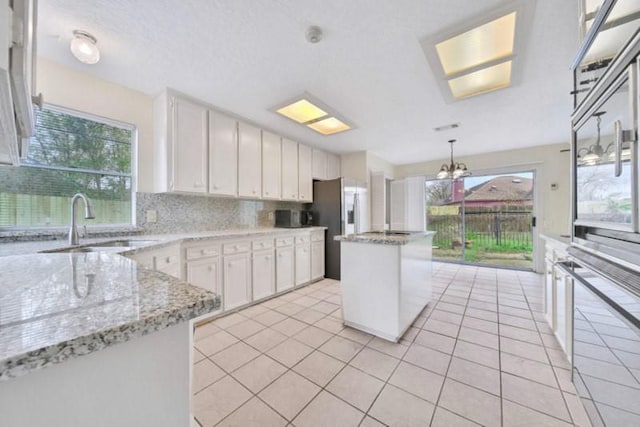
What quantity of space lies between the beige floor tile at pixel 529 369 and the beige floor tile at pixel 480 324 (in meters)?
0.42

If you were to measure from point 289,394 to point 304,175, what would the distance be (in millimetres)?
3163

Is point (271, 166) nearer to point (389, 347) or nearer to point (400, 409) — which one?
point (389, 347)

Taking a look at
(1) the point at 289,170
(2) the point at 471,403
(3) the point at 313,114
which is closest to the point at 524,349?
(2) the point at 471,403

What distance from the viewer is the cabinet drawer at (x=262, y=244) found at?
9.86ft

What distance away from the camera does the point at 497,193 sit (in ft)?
16.9

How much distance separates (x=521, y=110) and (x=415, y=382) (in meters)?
3.30

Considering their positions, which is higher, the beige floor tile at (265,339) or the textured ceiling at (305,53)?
the textured ceiling at (305,53)

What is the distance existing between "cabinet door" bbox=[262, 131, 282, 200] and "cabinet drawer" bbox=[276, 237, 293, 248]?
2.11 feet

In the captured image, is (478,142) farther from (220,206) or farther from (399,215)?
(220,206)

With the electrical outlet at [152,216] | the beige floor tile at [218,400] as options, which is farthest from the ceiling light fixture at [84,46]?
the beige floor tile at [218,400]

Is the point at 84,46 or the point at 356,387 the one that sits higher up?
the point at 84,46

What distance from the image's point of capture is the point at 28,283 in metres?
0.71

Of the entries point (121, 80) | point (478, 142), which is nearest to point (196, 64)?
point (121, 80)

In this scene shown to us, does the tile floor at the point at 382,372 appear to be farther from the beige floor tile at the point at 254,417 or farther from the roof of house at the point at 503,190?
the roof of house at the point at 503,190
